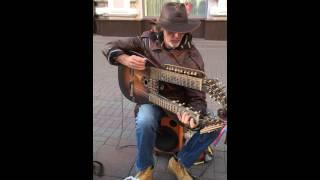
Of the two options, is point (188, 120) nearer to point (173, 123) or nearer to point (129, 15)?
point (173, 123)

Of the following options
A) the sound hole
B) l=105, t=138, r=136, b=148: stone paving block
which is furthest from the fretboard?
l=105, t=138, r=136, b=148: stone paving block

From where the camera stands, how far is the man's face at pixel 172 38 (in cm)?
248

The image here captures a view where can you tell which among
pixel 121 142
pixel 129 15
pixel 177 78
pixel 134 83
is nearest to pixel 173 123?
pixel 134 83

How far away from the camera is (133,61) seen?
2521 millimetres

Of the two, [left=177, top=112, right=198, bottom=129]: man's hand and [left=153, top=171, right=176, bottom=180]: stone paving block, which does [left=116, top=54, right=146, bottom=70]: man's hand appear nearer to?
[left=177, top=112, right=198, bottom=129]: man's hand

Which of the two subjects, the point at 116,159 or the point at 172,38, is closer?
the point at 172,38

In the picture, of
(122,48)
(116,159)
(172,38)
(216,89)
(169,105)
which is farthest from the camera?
(116,159)

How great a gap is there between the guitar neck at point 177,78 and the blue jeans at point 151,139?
0.24 meters

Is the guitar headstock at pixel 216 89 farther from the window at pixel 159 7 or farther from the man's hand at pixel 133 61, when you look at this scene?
the window at pixel 159 7

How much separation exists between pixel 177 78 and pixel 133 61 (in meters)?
0.42
